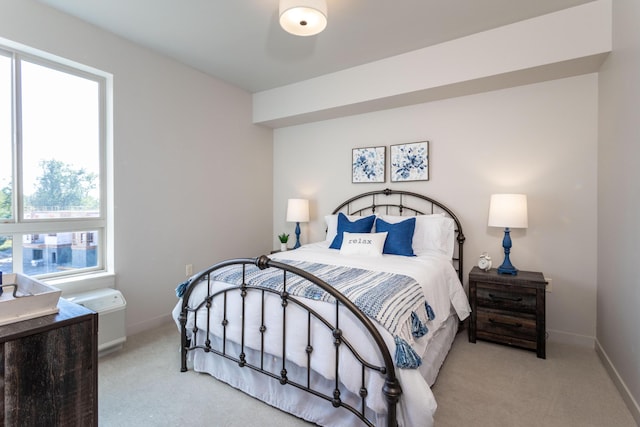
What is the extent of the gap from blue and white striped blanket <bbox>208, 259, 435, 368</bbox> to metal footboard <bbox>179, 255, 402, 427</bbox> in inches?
2.3

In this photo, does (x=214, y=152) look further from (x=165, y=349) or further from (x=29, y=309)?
(x=29, y=309)

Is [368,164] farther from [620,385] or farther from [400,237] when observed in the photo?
[620,385]

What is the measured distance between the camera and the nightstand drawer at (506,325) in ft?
8.18

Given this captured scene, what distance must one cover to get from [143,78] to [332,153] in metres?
2.14

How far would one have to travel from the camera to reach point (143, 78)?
2953 mm

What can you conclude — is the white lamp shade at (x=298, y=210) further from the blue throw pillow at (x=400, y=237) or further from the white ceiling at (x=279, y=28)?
the white ceiling at (x=279, y=28)

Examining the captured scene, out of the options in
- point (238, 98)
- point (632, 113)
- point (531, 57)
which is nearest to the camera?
point (632, 113)

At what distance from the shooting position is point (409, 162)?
3438 millimetres

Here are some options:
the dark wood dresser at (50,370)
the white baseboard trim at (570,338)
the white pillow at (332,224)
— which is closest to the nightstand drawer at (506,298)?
the white baseboard trim at (570,338)

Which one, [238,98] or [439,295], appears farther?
[238,98]

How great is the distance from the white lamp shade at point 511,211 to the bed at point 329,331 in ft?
1.93

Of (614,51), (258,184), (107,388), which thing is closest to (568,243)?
(614,51)

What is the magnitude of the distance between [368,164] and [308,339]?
246 centimetres

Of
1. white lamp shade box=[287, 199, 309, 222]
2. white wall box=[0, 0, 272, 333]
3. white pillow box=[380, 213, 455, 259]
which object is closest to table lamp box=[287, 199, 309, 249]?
white lamp shade box=[287, 199, 309, 222]
